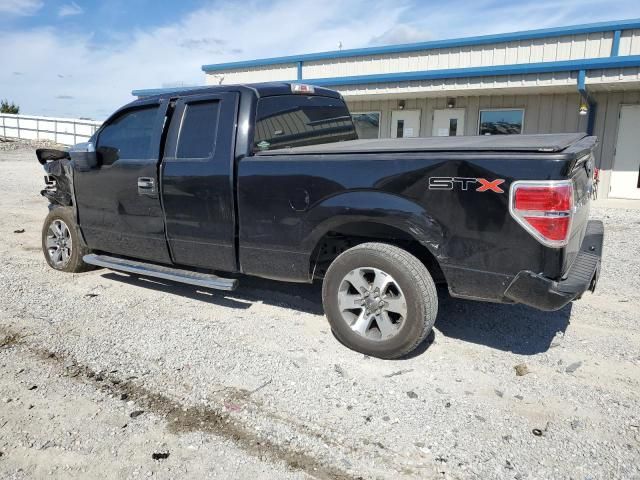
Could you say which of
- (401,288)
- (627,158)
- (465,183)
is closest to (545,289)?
(465,183)

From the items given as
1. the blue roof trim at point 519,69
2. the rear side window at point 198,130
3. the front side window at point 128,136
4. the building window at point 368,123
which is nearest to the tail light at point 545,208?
the rear side window at point 198,130

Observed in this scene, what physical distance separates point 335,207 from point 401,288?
75 cm

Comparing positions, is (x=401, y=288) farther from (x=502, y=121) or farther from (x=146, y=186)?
(x=502, y=121)

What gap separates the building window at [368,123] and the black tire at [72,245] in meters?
10.7

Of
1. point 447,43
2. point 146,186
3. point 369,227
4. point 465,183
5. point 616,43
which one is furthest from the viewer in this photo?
point 447,43

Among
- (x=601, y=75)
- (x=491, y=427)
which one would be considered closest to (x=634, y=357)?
(x=491, y=427)

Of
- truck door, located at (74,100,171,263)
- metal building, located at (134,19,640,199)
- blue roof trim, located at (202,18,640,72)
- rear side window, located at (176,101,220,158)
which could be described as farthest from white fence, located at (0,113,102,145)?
rear side window, located at (176,101,220,158)

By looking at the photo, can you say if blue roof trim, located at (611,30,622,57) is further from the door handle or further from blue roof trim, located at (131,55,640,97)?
the door handle

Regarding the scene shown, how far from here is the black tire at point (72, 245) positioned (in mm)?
5559

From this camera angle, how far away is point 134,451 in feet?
8.47

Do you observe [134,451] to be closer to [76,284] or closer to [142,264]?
[142,264]

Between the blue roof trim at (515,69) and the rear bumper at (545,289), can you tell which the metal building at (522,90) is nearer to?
the blue roof trim at (515,69)

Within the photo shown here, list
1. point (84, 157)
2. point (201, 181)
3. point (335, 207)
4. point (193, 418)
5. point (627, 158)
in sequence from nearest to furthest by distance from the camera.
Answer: point (193, 418) < point (335, 207) < point (201, 181) < point (84, 157) < point (627, 158)

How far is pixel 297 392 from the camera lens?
3.17m
